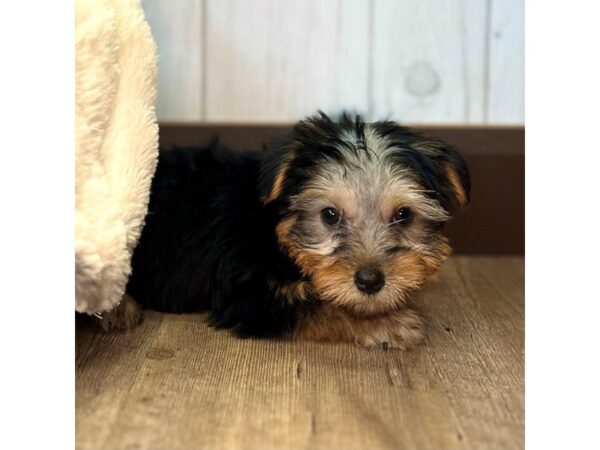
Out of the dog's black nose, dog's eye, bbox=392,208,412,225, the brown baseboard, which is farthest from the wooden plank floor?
the brown baseboard

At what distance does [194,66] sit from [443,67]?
1.04m

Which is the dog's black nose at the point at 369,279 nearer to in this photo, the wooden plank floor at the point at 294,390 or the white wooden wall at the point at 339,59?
the wooden plank floor at the point at 294,390

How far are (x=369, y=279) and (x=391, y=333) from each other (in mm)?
213

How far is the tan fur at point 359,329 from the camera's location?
223 centimetres

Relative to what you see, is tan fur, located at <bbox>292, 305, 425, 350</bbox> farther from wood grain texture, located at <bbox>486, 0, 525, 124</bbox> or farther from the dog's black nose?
wood grain texture, located at <bbox>486, 0, 525, 124</bbox>

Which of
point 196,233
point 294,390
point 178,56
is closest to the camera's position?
point 294,390

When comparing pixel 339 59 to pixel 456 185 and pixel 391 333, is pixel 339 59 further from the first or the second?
pixel 391 333

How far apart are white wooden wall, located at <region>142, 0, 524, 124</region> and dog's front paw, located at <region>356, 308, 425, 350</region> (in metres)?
1.23

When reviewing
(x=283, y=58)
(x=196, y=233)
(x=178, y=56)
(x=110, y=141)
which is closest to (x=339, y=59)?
(x=283, y=58)

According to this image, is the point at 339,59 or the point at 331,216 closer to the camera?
the point at 331,216

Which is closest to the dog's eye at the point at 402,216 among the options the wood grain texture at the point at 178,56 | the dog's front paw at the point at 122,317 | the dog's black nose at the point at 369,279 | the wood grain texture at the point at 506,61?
the dog's black nose at the point at 369,279

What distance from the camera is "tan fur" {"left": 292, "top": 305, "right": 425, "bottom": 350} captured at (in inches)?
87.7

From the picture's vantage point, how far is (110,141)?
7.14 feet
